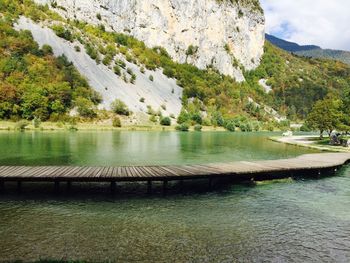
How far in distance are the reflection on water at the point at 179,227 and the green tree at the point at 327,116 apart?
4144 centimetres

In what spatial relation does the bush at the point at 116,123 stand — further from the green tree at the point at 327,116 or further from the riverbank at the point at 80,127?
the green tree at the point at 327,116

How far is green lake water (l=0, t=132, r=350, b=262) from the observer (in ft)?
44.3

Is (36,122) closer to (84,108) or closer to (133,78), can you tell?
(84,108)

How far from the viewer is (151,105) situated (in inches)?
5167

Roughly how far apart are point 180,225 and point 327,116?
56.2 metres

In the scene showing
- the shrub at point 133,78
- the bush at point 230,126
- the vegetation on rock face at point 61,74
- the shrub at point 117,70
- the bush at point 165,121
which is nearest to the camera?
the vegetation on rock face at point 61,74

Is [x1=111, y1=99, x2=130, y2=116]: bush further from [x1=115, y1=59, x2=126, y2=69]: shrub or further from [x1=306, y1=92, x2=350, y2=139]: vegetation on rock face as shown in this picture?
[x1=306, y1=92, x2=350, y2=139]: vegetation on rock face

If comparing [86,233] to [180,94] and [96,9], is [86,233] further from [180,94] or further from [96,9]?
[96,9]

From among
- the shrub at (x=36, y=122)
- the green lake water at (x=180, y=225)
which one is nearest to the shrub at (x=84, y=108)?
the shrub at (x=36, y=122)

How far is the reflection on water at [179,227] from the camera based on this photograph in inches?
530

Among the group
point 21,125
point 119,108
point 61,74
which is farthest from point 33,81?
point 119,108

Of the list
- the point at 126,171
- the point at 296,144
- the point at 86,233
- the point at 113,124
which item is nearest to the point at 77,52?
the point at 113,124

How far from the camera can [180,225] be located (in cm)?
1680

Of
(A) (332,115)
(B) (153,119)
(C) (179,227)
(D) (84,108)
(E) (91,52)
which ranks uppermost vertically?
(E) (91,52)
